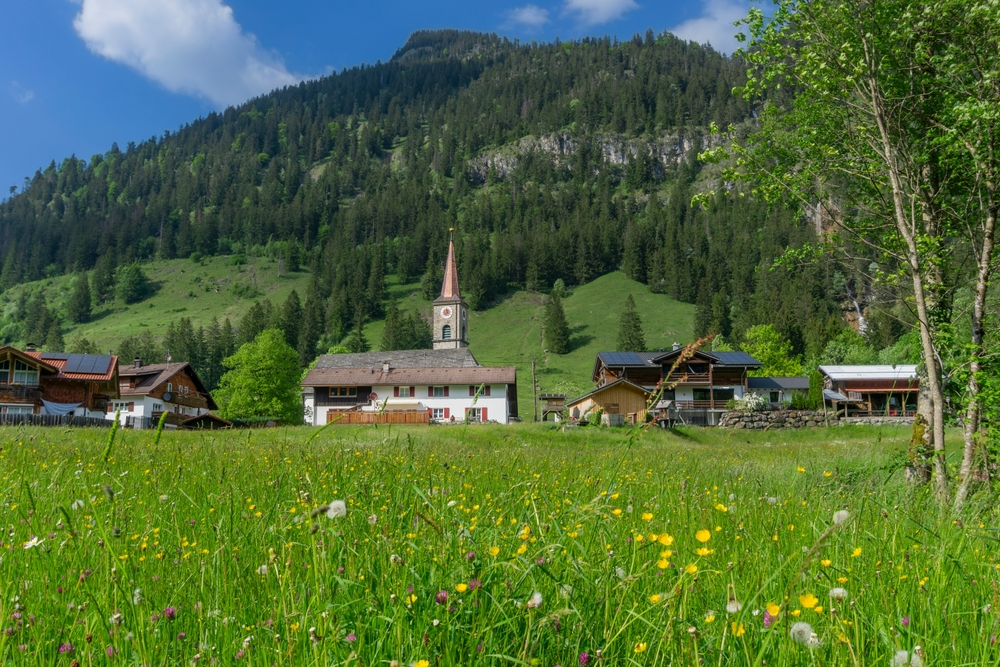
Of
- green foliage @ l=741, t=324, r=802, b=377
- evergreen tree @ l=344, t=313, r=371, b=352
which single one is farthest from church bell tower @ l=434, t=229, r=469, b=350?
green foliage @ l=741, t=324, r=802, b=377

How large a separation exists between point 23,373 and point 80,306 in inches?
4824

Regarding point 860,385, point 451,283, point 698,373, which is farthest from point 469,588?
point 451,283

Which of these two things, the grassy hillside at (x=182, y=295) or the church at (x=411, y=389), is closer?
the church at (x=411, y=389)

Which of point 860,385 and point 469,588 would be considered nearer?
point 469,588

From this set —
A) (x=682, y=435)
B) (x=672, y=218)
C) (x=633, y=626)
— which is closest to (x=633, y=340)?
(x=682, y=435)

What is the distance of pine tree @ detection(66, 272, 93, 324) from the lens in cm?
15750

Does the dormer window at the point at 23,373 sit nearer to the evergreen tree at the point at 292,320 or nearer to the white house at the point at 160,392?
the white house at the point at 160,392

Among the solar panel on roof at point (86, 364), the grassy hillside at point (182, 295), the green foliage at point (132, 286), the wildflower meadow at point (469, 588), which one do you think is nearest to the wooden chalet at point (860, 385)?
the solar panel on roof at point (86, 364)

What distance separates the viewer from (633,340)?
116000 millimetres

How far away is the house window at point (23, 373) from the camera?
53938mm

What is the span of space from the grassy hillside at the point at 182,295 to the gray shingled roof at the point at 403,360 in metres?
68.2

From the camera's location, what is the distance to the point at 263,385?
71625 mm

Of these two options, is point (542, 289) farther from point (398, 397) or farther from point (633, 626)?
point (633, 626)

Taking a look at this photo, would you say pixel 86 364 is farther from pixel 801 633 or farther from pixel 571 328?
pixel 571 328
